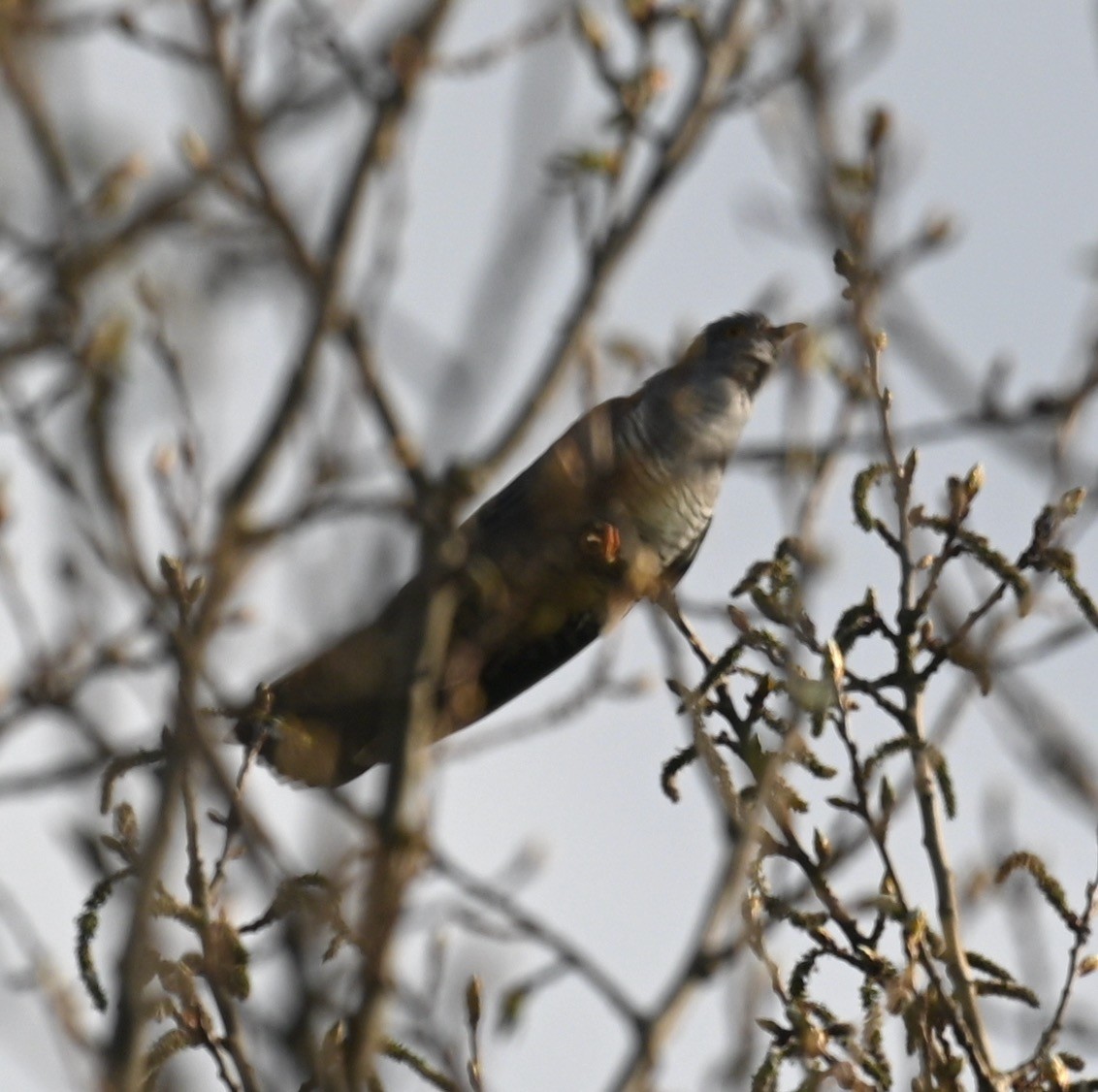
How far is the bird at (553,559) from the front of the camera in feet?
16.1

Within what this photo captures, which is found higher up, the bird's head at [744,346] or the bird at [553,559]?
the bird's head at [744,346]

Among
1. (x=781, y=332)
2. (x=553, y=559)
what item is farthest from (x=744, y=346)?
(x=553, y=559)

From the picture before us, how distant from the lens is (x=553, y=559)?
5.40 m

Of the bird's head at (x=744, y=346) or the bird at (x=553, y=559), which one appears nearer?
the bird at (x=553, y=559)

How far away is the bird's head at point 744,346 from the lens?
6.54m

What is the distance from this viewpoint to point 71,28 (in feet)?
9.01

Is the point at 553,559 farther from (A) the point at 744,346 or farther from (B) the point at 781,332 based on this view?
(B) the point at 781,332

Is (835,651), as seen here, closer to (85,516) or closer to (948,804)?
(948,804)

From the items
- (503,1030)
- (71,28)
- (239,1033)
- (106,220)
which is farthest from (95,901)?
(71,28)

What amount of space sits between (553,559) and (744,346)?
1.55 m

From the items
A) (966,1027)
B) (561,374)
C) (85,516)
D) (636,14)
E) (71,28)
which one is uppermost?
(71,28)

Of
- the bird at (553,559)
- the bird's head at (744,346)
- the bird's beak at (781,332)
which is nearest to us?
the bird at (553,559)

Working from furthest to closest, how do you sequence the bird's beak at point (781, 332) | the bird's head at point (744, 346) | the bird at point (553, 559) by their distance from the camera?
the bird's beak at point (781, 332)
the bird's head at point (744, 346)
the bird at point (553, 559)

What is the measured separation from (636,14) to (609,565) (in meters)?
1.82
